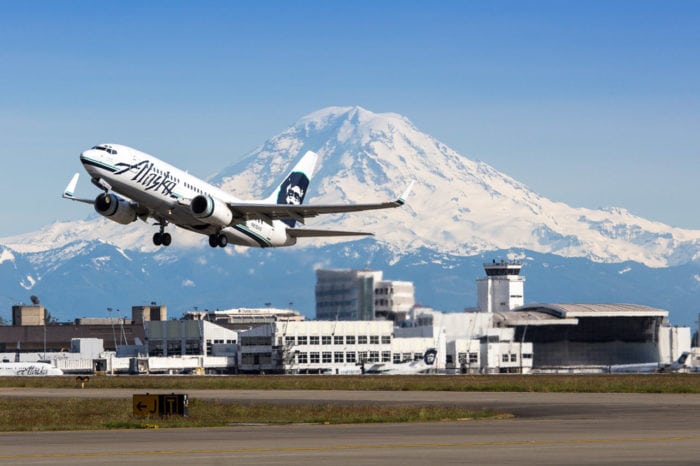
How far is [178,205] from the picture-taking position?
8438 centimetres

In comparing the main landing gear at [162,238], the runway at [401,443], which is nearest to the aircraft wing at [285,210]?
the main landing gear at [162,238]

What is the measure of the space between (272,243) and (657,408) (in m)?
39.1

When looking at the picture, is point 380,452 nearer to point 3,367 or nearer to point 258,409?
point 258,409

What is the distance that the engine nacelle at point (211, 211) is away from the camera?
85.3m

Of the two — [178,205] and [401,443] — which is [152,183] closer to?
[178,205]

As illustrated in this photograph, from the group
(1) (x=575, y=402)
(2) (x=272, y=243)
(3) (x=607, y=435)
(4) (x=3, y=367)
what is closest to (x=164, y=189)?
(2) (x=272, y=243)

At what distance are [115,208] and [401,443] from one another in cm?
4501

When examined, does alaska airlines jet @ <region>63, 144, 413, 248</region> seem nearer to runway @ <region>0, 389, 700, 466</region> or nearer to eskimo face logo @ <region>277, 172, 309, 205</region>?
eskimo face logo @ <region>277, 172, 309, 205</region>

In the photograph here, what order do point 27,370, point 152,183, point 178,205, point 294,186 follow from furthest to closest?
point 27,370 → point 294,186 → point 178,205 → point 152,183

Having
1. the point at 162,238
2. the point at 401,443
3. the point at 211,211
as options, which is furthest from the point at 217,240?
the point at 401,443

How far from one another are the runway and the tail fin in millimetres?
50554

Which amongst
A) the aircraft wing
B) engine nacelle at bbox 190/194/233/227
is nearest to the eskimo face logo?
the aircraft wing

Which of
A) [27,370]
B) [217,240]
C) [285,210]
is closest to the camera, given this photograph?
[285,210]

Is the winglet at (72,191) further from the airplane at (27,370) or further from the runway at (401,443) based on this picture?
the airplane at (27,370)
